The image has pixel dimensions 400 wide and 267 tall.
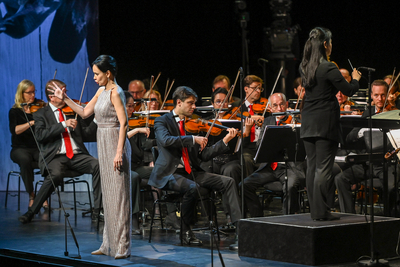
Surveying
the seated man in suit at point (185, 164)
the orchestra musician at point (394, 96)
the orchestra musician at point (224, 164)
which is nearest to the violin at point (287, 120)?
the orchestra musician at point (224, 164)

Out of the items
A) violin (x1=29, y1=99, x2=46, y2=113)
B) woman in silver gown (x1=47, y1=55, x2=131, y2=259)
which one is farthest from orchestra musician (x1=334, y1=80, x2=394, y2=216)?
violin (x1=29, y1=99, x2=46, y2=113)

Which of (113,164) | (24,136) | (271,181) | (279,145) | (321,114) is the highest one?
(321,114)

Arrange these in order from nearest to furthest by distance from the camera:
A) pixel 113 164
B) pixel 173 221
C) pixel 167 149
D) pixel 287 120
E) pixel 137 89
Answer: pixel 113 164 < pixel 167 149 < pixel 173 221 < pixel 287 120 < pixel 137 89

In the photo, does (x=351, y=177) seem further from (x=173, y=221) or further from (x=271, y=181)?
(x=173, y=221)

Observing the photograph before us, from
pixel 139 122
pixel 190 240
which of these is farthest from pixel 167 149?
pixel 139 122

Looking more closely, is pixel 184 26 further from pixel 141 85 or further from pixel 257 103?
pixel 257 103

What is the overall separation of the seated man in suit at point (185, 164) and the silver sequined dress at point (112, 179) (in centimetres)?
55

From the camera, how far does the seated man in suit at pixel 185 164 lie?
403cm

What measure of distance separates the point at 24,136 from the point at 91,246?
7.56 ft

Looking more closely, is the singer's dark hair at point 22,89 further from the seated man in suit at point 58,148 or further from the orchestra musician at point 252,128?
the orchestra musician at point 252,128

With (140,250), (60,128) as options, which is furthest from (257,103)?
(140,250)

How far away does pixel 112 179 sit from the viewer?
139 inches

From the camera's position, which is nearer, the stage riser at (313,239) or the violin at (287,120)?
the stage riser at (313,239)

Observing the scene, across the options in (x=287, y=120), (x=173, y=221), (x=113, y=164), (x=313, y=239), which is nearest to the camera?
(x=313, y=239)
